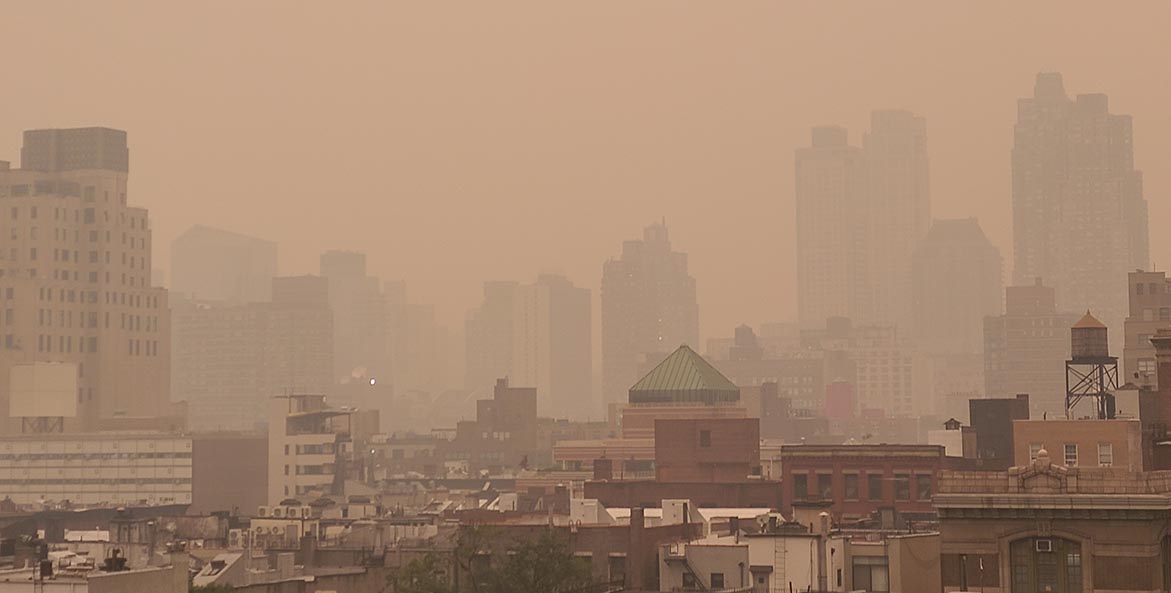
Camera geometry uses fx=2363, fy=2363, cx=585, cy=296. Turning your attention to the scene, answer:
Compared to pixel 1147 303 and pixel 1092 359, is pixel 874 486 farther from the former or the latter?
pixel 1147 303

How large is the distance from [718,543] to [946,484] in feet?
127

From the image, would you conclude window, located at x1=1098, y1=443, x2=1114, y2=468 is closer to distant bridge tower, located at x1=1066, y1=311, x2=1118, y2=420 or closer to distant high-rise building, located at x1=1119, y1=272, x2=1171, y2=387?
distant bridge tower, located at x1=1066, y1=311, x2=1118, y2=420

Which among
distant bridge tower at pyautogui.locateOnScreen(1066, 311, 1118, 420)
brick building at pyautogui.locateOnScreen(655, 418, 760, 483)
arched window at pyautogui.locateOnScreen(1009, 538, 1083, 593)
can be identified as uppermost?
distant bridge tower at pyautogui.locateOnScreen(1066, 311, 1118, 420)

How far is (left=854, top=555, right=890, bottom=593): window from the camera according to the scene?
6856 centimetres

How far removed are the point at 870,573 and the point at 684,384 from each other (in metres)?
117

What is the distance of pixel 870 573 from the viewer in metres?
69.2

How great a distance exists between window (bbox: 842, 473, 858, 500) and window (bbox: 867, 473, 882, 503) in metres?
0.63

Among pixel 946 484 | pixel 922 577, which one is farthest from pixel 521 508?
pixel 946 484

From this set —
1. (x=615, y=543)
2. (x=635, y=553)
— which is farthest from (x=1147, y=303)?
(x=635, y=553)

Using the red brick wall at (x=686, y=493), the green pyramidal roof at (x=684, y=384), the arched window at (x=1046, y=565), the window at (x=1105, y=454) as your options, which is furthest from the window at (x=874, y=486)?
the arched window at (x=1046, y=565)

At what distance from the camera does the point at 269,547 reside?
97812 millimetres

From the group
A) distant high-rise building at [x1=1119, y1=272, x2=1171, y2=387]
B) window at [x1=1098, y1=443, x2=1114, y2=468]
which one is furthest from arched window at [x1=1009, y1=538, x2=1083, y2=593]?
distant high-rise building at [x1=1119, y1=272, x2=1171, y2=387]

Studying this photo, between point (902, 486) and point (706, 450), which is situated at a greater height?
point (706, 450)

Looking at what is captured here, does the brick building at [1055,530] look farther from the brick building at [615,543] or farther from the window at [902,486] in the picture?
the window at [902,486]
